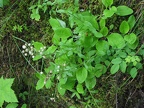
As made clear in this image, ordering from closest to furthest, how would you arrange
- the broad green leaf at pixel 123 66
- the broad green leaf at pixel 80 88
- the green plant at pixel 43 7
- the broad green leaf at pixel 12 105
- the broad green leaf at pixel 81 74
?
the broad green leaf at pixel 123 66 < the broad green leaf at pixel 81 74 < the broad green leaf at pixel 80 88 < the green plant at pixel 43 7 < the broad green leaf at pixel 12 105

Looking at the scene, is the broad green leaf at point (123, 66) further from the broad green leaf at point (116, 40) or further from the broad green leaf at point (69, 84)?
the broad green leaf at point (69, 84)

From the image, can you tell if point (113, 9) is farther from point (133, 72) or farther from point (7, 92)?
point (7, 92)

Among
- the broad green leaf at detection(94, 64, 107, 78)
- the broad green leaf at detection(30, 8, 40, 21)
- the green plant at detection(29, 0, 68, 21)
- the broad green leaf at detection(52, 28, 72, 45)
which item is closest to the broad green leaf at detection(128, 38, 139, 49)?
the broad green leaf at detection(94, 64, 107, 78)

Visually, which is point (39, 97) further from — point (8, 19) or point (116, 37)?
point (116, 37)

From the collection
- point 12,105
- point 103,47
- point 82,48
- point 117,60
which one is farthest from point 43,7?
point 12,105

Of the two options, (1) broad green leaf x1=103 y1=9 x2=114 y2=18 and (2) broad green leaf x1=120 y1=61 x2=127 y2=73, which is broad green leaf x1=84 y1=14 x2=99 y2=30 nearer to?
(1) broad green leaf x1=103 y1=9 x2=114 y2=18

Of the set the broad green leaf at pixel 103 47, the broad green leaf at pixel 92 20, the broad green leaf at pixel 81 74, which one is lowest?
the broad green leaf at pixel 81 74

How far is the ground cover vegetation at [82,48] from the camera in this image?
162 cm

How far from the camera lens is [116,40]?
162cm

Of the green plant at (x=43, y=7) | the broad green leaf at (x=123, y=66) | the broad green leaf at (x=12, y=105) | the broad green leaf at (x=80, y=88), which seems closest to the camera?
the broad green leaf at (x=123, y=66)

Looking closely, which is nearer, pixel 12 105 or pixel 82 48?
pixel 82 48

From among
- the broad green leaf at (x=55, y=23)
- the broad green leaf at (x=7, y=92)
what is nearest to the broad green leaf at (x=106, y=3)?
the broad green leaf at (x=55, y=23)

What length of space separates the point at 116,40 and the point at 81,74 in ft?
0.96

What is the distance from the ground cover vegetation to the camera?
162cm
